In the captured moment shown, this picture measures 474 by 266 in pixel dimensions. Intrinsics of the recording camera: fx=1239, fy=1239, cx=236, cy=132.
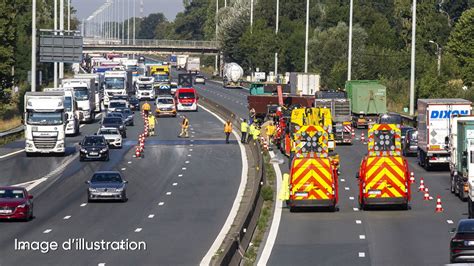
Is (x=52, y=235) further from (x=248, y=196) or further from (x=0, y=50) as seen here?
(x=0, y=50)

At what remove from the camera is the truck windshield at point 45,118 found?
68312 millimetres

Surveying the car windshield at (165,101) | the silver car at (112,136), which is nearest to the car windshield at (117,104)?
the car windshield at (165,101)

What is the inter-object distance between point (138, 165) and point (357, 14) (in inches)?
4168

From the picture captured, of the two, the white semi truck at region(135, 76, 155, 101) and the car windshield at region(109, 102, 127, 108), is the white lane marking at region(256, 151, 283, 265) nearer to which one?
the car windshield at region(109, 102, 127, 108)

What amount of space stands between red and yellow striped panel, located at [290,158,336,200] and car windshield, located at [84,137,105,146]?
25.2 meters

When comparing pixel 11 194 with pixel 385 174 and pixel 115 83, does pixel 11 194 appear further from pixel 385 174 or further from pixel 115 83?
pixel 115 83

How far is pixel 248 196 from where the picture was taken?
165 ft

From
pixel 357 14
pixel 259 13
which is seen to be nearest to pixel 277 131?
pixel 357 14

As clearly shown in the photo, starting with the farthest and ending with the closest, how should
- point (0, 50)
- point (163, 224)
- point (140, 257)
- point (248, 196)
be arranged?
point (0, 50) → point (248, 196) → point (163, 224) → point (140, 257)

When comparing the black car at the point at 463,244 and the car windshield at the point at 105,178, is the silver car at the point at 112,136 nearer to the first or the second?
the car windshield at the point at 105,178

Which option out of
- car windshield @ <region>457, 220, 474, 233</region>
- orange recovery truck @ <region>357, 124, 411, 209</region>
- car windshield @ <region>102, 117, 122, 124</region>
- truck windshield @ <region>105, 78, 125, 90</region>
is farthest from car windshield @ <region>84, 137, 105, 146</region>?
truck windshield @ <region>105, 78, 125, 90</region>

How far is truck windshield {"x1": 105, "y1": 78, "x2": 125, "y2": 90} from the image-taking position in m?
115

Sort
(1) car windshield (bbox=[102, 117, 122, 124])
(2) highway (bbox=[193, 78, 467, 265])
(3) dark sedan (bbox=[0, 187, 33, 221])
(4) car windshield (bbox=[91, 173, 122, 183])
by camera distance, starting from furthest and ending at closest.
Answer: (1) car windshield (bbox=[102, 117, 122, 124]) < (4) car windshield (bbox=[91, 173, 122, 183]) < (3) dark sedan (bbox=[0, 187, 33, 221]) < (2) highway (bbox=[193, 78, 467, 265])

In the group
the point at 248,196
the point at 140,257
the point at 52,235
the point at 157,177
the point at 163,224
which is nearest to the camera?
the point at 140,257
